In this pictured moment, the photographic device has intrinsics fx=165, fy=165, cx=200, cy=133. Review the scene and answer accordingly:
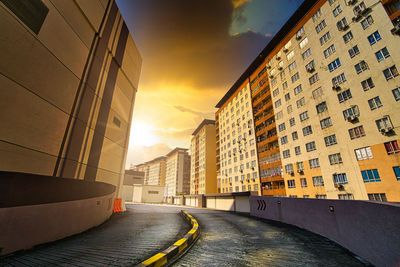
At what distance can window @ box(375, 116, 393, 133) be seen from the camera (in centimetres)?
2038

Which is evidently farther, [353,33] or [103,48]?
[353,33]

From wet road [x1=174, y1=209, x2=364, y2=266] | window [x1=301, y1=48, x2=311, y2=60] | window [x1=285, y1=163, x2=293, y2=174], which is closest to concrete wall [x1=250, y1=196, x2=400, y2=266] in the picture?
wet road [x1=174, y1=209, x2=364, y2=266]

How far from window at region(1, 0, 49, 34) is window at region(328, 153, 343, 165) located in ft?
117

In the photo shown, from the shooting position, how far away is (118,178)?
20016mm

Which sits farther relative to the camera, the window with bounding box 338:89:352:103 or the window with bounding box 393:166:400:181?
the window with bounding box 338:89:352:103

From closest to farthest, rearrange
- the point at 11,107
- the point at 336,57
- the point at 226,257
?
the point at 226,257, the point at 11,107, the point at 336,57

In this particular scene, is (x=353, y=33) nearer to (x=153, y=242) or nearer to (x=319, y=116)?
(x=319, y=116)

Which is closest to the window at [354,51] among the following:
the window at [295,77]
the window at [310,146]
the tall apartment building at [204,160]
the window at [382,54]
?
the window at [382,54]

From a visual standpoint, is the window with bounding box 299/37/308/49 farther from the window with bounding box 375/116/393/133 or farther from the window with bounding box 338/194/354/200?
the window with bounding box 338/194/354/200

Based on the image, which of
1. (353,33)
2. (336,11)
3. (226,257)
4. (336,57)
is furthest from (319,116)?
(226,257)

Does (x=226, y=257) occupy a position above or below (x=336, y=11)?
below

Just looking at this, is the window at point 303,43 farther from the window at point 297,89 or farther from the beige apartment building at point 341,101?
the window at point 297,89

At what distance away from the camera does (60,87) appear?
1063cm

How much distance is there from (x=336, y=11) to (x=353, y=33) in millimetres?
6171
